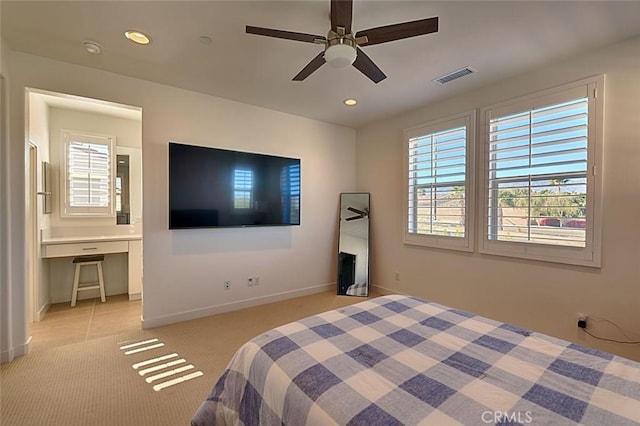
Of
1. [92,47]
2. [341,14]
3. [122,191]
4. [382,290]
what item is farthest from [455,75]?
[122,191]

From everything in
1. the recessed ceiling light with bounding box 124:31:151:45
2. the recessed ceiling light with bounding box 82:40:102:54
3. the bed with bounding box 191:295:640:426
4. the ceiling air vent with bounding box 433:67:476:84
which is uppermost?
the ceiling air vent with bounding box 433:67:476:84

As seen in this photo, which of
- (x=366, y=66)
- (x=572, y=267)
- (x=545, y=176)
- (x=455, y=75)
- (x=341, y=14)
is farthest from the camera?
(x=455, y=75)

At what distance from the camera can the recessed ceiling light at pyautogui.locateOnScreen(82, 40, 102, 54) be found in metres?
2.36

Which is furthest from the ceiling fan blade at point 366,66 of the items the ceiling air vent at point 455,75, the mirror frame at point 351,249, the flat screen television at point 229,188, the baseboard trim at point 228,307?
the baseboard trim at point 228,307

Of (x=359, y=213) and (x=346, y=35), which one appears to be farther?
(x=359, y=213)

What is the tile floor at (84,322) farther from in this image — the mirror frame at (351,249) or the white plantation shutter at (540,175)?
the white plantation shutter at (540,175)

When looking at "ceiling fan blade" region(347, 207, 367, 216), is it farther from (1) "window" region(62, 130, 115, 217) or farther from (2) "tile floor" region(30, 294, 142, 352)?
(1) "window" region(62, 130, 115, 217)

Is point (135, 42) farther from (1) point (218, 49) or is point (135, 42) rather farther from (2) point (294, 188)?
(2) point (294, 188)

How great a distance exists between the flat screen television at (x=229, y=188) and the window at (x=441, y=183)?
1656mm

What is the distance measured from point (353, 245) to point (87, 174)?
4037 millimetres

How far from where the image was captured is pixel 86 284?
13.4 feet

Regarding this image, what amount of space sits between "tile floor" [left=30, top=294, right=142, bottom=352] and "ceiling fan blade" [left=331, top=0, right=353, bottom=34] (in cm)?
349

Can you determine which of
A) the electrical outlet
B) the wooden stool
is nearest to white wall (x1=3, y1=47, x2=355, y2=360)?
the wooden stool

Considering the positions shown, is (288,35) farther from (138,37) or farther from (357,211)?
(357,211)
